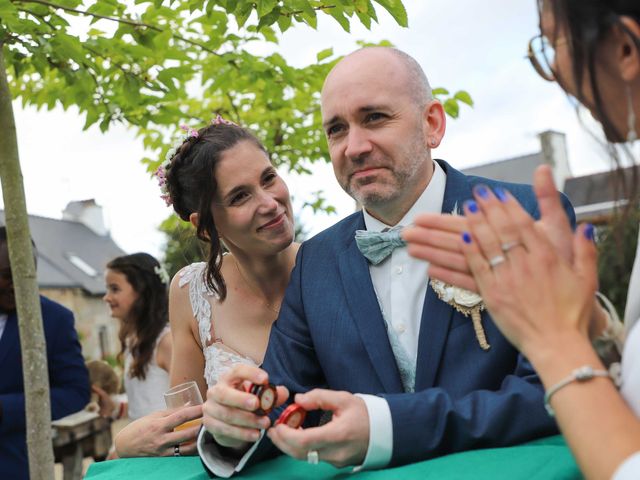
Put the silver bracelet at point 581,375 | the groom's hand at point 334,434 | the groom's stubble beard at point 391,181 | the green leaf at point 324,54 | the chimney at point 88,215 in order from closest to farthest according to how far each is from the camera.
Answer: the silver bracelet at point 581,375
the groom's hand at point 334,434
the groom's stubble beard at point 391,181
the green leaf at point 324,54
the chimney at point 88,215

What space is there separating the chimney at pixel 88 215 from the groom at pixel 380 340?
176 ft

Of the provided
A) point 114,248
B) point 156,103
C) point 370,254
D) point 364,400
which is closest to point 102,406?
point 156,103

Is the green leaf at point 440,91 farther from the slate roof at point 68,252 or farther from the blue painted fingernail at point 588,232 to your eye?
the slate roof at point 68,252

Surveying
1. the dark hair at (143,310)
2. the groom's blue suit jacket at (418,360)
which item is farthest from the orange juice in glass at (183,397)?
the dark hair at (143,310)

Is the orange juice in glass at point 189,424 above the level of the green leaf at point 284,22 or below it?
below

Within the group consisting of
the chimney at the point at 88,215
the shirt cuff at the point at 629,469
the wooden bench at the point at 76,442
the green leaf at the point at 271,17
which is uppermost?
the chimney at the point at 88,215

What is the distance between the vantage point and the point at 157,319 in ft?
24.0

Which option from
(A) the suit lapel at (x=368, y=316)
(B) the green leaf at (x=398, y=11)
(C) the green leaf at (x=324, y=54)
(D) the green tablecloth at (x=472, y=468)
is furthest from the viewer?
(C) the green leaf at (x=324, y=54)

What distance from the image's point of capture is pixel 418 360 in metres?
2.32

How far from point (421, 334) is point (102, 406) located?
676 centimetres

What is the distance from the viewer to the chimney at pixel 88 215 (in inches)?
2153

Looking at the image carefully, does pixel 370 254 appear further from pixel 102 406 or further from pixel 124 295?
pixel 102 406

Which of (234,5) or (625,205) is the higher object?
(234,5)

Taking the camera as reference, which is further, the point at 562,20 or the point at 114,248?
the point at 114,248
